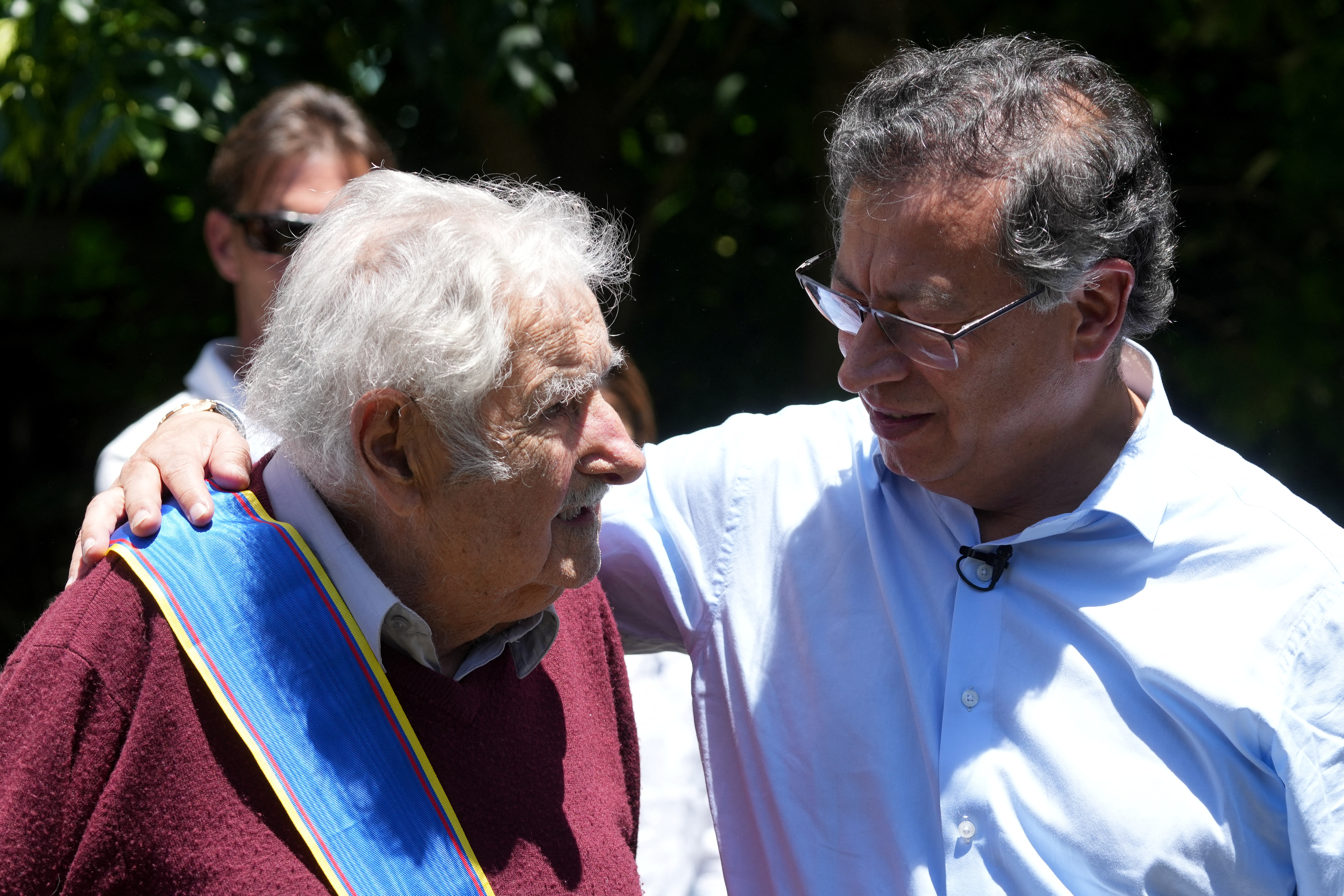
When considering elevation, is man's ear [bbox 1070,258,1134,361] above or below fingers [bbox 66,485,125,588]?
above

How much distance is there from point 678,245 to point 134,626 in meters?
3.83

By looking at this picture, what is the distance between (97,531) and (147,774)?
12.6 inches

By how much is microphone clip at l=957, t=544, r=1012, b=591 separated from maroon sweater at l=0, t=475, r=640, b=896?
77 cm

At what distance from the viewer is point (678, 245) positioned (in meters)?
5.03

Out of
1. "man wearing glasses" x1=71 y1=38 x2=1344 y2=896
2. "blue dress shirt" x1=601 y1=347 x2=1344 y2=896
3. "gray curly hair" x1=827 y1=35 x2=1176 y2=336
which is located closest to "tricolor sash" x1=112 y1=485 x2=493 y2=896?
"man wearing glasses" x1=71 y1=38 x2=1344 y2=896

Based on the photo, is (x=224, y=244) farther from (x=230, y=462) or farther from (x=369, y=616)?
(x=369, y=616)

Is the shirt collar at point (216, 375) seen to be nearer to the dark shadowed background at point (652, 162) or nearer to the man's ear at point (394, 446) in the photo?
the dark shadowed background at point (652, 162)

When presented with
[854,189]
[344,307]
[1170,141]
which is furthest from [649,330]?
[344,307]

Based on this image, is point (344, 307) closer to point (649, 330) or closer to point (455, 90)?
point (455, 90)

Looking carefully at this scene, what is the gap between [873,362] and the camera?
188 centimetres

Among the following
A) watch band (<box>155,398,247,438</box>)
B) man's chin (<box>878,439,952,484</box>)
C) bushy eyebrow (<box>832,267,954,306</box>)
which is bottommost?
man's chin (<box>878,439,952,484</box>)

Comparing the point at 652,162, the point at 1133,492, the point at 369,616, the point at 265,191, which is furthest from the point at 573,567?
the point at 652,162

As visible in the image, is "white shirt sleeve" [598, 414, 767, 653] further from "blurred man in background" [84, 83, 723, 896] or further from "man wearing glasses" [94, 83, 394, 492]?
"man wearing glasses" [94, 83, 394, 492]

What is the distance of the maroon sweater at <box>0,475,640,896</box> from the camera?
1.33 metres
